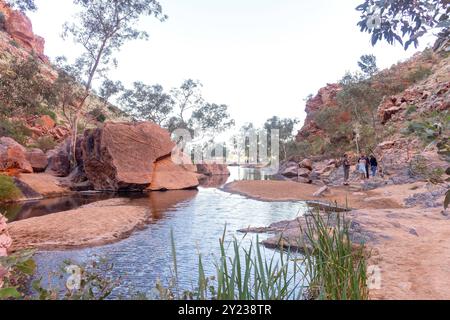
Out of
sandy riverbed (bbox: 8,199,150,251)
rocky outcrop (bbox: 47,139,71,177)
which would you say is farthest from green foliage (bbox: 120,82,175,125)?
sandy riverbed (bbox: 8,199,150,251)

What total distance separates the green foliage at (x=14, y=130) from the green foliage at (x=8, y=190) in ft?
39.9

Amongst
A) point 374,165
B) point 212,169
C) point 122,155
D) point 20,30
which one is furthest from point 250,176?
point 20,30

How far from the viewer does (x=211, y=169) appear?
46719 millimetres

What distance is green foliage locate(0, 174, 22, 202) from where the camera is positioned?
53.4 ft

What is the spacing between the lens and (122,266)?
6.96 metres

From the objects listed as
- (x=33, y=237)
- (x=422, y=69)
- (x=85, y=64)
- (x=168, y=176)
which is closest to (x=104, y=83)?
(x=85, y=64)

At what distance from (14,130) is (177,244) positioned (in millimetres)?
27715

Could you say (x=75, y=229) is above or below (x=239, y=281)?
below

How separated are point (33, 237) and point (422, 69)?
42435 millimetres

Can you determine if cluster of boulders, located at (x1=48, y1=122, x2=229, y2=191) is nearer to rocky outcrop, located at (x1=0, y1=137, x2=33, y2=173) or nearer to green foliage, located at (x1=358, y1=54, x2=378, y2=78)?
rocky outcrop, located at (x1=0, y1=137, x2=33, y2=173)


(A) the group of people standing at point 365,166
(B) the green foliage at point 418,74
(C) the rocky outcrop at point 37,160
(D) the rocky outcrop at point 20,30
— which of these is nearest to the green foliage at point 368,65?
(B) the green foliage at point 418,74

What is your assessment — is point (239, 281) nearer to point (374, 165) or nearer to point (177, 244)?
point (177, 244)

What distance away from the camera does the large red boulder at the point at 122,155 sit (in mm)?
23078

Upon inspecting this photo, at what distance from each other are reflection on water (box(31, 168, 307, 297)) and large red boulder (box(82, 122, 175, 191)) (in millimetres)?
7569
